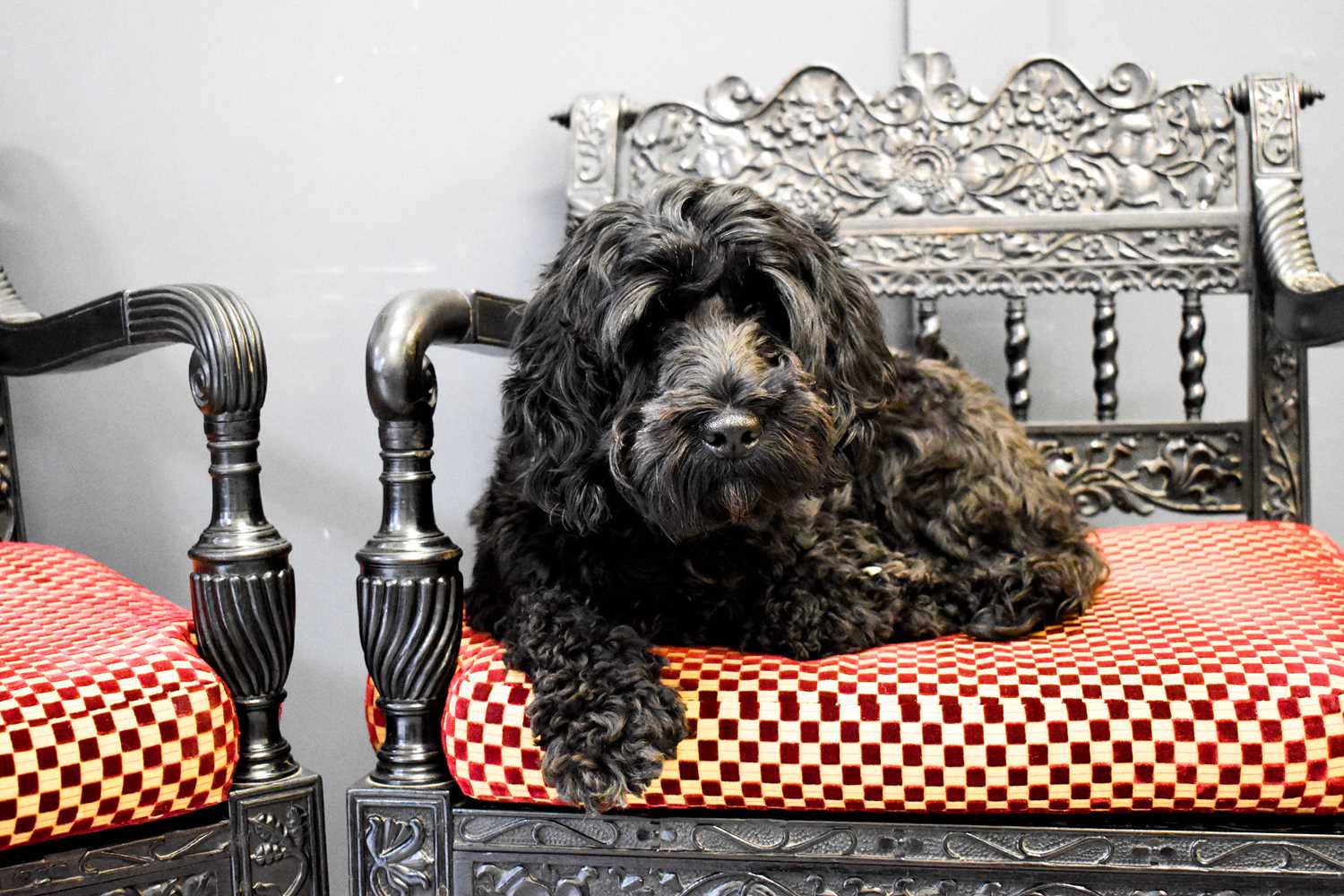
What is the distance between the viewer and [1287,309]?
82.1 inches

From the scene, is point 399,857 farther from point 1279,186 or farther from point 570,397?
point 1279,186

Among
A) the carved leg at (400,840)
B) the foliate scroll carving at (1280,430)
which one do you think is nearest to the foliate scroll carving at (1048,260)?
the foliate scroll carving at (1280,430)

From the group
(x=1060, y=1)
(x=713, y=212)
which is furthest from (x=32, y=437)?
(x=1060, y=1)

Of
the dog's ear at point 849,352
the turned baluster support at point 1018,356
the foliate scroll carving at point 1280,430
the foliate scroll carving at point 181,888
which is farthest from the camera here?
the turned baluster support at point 1018,356

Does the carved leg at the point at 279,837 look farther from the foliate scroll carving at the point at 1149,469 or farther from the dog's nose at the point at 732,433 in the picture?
the foliate scroll carving at the point at 1149,469

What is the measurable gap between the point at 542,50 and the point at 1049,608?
160cm

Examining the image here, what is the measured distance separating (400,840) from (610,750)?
37cm

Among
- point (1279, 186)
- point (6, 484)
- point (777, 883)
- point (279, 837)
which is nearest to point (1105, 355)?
point (1279, 186)

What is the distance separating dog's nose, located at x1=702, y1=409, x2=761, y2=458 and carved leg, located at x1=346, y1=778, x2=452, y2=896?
56 centimetres

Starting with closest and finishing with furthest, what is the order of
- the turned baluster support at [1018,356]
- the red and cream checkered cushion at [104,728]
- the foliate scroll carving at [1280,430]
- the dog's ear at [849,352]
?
the red and cream checkered cushion at [104,728] → the dog's ear at [849,352] → the foliate scroll carving at [1280,430] → the turned baluster support at [1018,356]

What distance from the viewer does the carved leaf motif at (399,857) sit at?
1.51m

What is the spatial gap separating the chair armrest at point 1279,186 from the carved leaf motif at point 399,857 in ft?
5.39

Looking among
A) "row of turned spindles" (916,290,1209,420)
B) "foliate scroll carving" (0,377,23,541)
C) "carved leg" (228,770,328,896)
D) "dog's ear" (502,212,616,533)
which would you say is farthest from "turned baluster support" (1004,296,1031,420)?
"foliate scroll carving" (0,377,23,541)

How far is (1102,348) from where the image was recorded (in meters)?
2.34
